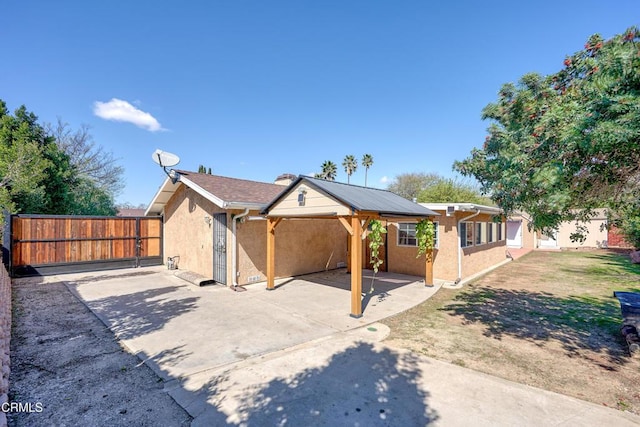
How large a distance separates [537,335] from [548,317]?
149cm

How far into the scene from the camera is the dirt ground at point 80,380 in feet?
10.1

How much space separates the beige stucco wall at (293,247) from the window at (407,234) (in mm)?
2591

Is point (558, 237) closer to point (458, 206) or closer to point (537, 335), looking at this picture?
point (458, 206)

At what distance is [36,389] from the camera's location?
3578 mm

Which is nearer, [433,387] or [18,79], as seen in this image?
[433,387]

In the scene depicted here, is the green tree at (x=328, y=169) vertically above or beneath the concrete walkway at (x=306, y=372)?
above

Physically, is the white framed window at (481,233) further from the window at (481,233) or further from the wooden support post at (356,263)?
the wooden support post at (356,263)

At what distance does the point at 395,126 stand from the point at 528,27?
10006 mm

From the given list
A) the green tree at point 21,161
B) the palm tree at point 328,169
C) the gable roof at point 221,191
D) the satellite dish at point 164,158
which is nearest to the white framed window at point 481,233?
the gable roof at point 221,191

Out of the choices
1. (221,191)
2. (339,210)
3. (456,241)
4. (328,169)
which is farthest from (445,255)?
(328,169)

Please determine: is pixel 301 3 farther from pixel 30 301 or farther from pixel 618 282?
pixel 618 282

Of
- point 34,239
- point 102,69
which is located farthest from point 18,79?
point 34,239

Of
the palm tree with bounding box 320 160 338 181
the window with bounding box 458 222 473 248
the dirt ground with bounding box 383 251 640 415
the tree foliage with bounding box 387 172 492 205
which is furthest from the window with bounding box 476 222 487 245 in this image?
the palm tree with bounding box 320 160 338 181

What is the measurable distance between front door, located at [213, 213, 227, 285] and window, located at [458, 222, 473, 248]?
27.8 feet
